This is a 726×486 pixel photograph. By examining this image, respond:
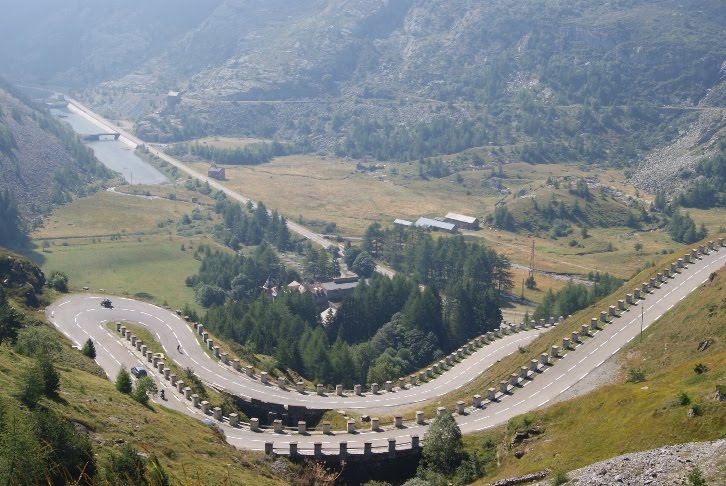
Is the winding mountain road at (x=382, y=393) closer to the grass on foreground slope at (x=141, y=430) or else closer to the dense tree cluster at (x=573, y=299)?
the grass on foreground slope at (x=141, y=430)

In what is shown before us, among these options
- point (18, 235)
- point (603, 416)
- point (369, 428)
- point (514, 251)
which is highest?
point (603, 416)

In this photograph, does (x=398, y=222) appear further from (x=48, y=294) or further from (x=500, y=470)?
(x=500, y=470)

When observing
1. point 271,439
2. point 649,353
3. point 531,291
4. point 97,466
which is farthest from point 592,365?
point 531,291

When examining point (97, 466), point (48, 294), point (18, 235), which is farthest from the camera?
point (18, 235)

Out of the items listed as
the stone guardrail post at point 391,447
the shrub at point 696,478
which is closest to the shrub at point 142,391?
the stone guardrail post at point 391,447

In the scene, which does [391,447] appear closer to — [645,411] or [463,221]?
[645,411]

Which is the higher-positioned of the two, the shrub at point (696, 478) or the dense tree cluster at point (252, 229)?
the shrub at point (696, 478)
